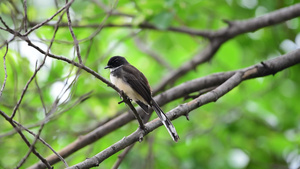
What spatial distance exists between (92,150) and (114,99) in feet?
4.71

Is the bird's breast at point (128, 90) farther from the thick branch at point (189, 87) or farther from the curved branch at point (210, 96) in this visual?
the curved branch at point (210, 96)

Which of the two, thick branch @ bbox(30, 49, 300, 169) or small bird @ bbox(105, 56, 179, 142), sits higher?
small bird @ bbox(105, 56, 179, 142)

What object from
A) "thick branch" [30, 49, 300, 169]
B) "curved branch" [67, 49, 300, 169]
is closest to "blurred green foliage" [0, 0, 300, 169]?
"thick branch" [30, 49, 300, 169]

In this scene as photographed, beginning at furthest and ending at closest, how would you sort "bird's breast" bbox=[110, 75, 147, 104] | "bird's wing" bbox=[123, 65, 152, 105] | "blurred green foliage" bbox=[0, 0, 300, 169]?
1. "blurred green foliage" bbox=[0, 0, 300, 169]
2. "bird's breast" bbox=[110, 75, 147, 104]
3. "bird's wing" bbox=[123, 65, 152, 105]

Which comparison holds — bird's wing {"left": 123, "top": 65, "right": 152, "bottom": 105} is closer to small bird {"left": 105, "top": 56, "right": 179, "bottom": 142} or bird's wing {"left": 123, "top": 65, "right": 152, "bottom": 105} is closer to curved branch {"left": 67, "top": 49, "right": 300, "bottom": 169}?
small bird {"left": 105, "top": 56, "right": 179, "bottom": 142}

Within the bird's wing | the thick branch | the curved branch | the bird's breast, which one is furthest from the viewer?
the bird's breast

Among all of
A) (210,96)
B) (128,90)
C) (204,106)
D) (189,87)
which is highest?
(128,90)

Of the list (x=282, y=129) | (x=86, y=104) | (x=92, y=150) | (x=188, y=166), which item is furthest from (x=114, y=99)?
(x=282, y=129)

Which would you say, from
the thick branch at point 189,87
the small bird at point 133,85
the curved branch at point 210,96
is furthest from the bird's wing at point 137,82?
the curved branch at point 210,96

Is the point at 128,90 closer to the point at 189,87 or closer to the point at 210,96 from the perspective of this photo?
the point at 189,87

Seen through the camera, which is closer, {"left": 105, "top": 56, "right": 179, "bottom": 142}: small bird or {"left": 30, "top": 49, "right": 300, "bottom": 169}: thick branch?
{"left": 30, "top": 49, "right": 300, "bottom": 169}: thick branch

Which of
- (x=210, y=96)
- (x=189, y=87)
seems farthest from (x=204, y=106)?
(x=210, y=96)

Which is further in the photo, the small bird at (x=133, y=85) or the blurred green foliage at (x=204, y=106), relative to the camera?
the blurred green foliage at (x=204, y=106)

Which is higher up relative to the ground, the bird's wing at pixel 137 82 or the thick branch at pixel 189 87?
the bird's wing at pixel 137 82
